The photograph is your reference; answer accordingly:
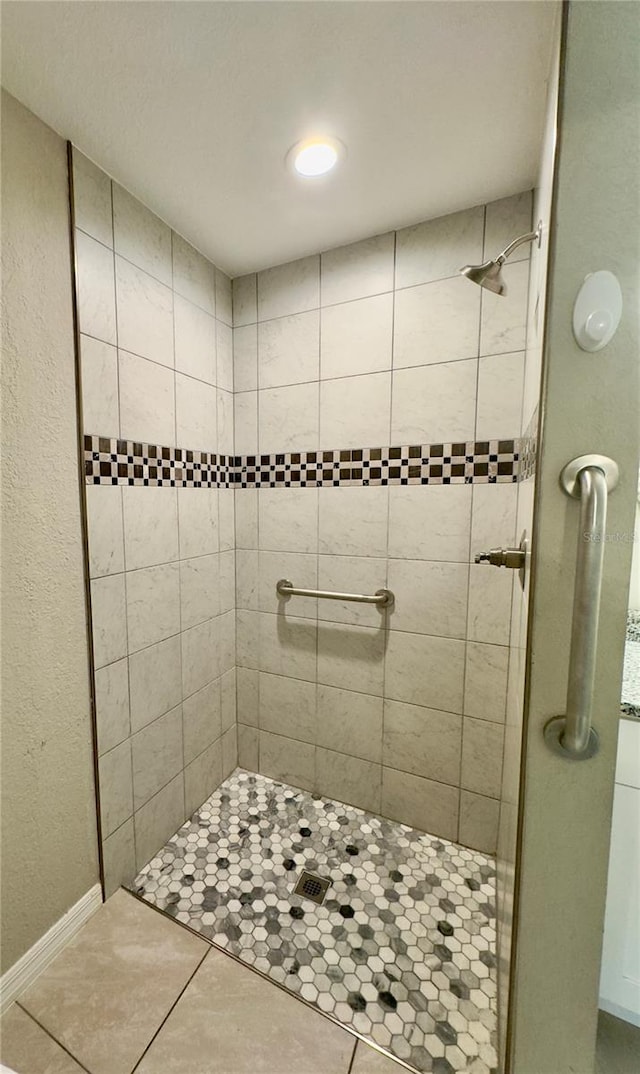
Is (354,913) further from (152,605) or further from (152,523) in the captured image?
(152,523)

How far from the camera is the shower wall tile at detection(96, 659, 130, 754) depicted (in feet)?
3.94

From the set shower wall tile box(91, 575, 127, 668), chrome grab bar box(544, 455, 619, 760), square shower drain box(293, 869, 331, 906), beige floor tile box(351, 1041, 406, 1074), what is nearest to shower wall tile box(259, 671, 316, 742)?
square shower drain box(293, 869, 331, 906)

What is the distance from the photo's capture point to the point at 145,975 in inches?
40.9

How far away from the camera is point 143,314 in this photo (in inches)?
50.9

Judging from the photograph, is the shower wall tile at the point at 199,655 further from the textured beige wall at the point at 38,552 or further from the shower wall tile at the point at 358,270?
the shower wall tile at the point at 358,270

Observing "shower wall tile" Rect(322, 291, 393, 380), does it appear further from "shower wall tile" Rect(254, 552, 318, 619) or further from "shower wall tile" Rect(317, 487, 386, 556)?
"shower wall tile" Rect(254, 552, 318, 619)

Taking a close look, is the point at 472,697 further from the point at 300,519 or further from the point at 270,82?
the point at 270,82

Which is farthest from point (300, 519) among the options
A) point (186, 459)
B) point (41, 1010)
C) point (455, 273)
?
point (41, 1010)

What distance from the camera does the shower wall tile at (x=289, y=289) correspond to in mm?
1525

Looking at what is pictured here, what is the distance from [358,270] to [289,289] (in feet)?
0.96

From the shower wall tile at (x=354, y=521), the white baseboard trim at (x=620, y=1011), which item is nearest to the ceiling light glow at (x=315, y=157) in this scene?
the shower wall tile at (x=354, y=521)

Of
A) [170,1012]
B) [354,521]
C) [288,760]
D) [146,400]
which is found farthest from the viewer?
[288,760]

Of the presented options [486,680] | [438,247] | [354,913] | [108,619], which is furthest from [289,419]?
[354,913]

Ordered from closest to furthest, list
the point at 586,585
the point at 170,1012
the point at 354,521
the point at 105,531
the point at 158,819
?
1. the point at 586,585
2. the point at 170,1012
3. the point at 105,531
4. the point at 158,819
5. the point at 354,521
